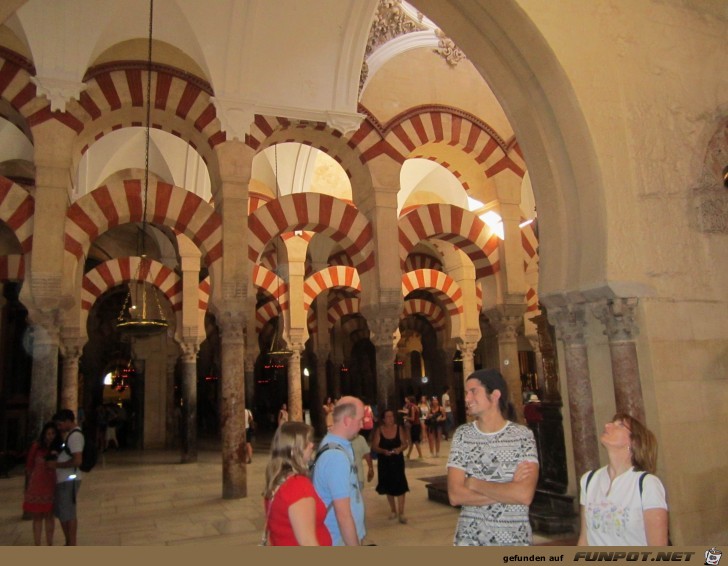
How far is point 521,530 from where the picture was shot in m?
1.58

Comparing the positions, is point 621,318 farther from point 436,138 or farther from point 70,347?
point 70,347

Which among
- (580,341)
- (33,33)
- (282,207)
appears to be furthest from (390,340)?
(33,33)

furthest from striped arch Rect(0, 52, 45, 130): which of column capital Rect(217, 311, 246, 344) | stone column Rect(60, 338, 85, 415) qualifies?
stone column Rect(60, 338, 85, 415)

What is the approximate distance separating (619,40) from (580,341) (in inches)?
71.9

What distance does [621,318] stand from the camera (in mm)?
3090

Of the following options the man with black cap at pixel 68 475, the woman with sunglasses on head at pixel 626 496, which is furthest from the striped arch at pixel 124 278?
the woman with sunglasses on head at pixel 626 496

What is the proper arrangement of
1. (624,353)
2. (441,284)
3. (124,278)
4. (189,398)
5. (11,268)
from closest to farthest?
(624,353), (11,268), (189,398), (124,278), (441,284)

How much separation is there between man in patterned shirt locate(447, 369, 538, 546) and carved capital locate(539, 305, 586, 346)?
1.82 meters

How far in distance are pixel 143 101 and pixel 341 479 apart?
578 cm

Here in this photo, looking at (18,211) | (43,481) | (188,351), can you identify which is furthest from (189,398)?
(43,481)

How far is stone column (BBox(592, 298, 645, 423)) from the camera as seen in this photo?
3.03 meters

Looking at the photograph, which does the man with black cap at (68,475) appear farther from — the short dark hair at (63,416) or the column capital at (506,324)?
the column capital at (506,324)

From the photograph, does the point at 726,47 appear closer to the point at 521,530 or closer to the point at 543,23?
the point at 543,23

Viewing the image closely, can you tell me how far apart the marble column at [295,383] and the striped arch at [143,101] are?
4.10 meters
